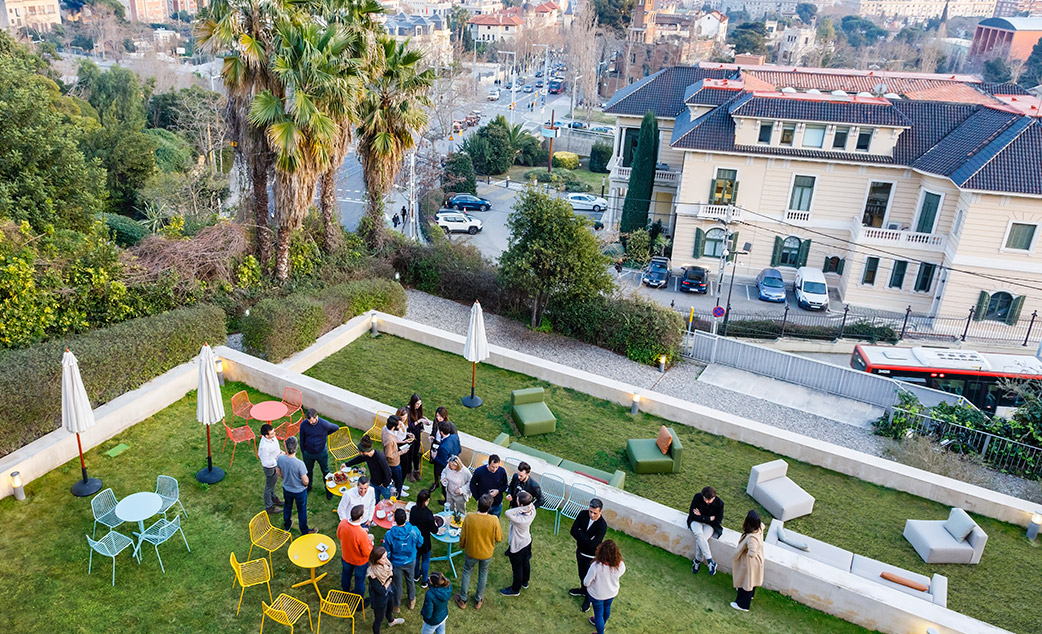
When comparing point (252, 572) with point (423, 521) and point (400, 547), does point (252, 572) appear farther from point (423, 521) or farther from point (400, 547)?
point (423, 521)

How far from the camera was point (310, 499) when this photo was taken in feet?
36.9

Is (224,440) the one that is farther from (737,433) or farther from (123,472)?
(737,433)

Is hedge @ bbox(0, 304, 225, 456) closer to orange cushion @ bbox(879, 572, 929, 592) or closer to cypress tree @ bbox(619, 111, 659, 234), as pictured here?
orange cushion @ bbox(879, 572, 929, 592)

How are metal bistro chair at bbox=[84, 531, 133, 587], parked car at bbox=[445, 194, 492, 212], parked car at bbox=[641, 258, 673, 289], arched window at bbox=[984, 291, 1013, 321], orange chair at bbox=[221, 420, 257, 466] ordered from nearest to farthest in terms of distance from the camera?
metal bistro chair at bbox=[84, 531, 133, 587]
orange chair at bbox=[221, 420, 257, 466]
arched window at bbox=[984, 291, 1013, 321]
parked car at bbox=[641, 258, 673, 289]
parked car at bbox=[445, 194, 492, 212]

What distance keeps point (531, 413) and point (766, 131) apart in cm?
2438

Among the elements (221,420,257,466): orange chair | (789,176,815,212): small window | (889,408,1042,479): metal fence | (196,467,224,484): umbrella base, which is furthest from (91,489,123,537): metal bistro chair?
(789,176,815,212): small window

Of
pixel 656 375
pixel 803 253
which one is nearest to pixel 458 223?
→ pixel 803 253

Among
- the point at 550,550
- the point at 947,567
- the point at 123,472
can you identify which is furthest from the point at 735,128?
the point at 123,472

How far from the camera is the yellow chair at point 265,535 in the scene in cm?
926

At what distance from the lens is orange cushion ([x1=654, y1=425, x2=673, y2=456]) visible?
13.5m

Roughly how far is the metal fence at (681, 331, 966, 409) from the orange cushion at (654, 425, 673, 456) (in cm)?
1014

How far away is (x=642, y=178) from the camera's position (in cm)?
3819

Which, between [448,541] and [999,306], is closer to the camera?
[448,541]

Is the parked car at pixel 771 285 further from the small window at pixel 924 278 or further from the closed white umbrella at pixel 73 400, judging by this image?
the closed white umbrella at pixel 73 400
